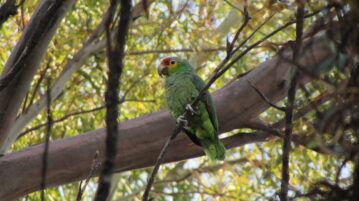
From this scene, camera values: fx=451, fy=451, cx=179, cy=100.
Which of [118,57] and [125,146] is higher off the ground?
[125,146]

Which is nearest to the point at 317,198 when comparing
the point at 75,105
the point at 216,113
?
the point at 216,113

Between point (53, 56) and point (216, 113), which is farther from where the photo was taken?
point (53, 56)

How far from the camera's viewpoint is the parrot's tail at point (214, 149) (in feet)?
9.82

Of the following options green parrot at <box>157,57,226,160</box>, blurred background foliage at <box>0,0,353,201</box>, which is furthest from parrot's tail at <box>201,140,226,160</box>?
blurred background foliage at <box>0,0,353,201</box>

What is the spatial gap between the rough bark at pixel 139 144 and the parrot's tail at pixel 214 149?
82 millimetres

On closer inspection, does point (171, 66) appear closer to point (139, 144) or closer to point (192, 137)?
point (192, 137)

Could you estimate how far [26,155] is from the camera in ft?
9.23

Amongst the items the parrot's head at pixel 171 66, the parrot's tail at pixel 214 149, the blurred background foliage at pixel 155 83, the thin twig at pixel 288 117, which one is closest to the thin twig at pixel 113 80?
the thin twig at pixel 288 117

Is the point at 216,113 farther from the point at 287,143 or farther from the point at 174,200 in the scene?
the point at 174,200

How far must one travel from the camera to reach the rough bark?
277cm

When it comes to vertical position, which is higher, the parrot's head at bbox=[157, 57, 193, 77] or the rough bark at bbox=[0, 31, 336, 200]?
the parrot's head at bbox=[157, 57, 193, 77]

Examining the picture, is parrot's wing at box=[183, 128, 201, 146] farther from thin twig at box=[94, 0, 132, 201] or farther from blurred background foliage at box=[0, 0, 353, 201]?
thin twig at box=[94, 0, 132, 201]

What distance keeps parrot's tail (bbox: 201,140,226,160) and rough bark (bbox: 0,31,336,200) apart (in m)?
0.08

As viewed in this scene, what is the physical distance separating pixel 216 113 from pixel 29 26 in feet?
4.24
